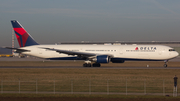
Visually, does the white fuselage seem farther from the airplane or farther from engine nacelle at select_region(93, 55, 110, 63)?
engine nacelle at select_region(93, 55, 110, 63)

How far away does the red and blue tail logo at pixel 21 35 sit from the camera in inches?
2286

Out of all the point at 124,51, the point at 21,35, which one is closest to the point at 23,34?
the point at 21,35

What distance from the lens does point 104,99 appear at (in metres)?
20.9

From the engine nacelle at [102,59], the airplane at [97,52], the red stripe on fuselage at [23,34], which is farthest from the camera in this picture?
the red stripe on fuselage at [23,34]

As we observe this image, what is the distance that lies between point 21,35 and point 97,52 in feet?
60.1

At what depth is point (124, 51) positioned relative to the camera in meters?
51.8

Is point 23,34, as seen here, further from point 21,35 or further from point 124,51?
point 124,51

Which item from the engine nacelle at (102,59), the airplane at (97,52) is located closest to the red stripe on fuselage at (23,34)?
the airplane at (97,52)

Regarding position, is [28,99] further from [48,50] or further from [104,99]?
[48,50]

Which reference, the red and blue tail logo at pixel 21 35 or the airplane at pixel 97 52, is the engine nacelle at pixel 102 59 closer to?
the airplane at pixel 97 52

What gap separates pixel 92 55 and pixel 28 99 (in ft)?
103

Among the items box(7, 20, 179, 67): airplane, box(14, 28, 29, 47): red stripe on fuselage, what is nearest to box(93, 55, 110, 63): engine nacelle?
box(7, 20, 179, 67): airplane

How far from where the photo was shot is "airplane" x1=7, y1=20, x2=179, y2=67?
166 feet

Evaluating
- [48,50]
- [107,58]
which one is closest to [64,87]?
[107,58]
